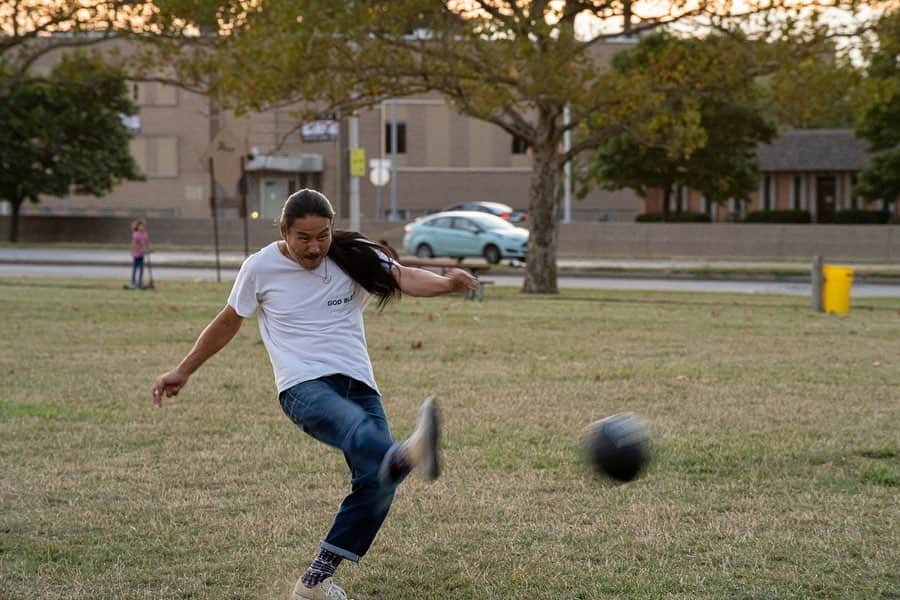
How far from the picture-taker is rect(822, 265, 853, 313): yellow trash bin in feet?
70.4

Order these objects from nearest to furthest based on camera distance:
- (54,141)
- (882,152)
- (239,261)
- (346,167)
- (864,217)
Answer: (239,261) → (882,152) → (54,141) → (864,217) → (346,167)

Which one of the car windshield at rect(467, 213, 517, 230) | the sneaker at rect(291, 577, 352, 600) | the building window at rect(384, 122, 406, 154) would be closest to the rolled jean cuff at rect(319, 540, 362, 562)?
the sneaker at rect(291, 577, 352, 600)

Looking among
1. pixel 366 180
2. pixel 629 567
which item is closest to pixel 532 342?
pixel 629 567

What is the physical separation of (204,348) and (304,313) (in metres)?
0.50

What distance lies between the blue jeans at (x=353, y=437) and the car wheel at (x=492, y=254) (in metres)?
33.3

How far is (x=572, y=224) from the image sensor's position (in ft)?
146

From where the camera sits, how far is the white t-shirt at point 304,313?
541 cm

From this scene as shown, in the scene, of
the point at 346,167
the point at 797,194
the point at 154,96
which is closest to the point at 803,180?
the point at 797,194

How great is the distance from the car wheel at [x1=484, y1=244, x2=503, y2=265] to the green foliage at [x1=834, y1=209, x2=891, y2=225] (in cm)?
2058

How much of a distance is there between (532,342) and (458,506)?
8.85 meters

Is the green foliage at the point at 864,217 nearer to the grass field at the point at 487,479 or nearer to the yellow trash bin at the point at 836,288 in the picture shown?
the yellow trash bin at the point at 836,288

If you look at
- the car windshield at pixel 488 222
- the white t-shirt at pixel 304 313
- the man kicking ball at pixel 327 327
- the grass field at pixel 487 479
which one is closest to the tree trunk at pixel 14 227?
the car windshield at pixel 488 222

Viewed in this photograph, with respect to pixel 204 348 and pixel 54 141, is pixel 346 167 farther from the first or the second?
pixel 204 348

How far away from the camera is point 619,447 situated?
17.6 feet
